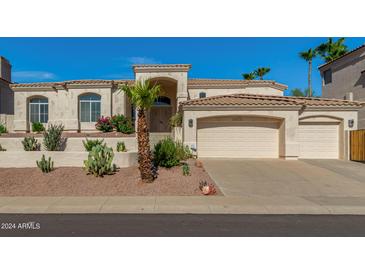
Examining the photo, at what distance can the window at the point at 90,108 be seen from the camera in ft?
64.2

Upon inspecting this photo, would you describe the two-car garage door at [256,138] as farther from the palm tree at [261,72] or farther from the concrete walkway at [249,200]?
the palm tree at [261,72]

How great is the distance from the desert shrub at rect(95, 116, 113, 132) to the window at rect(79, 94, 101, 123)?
1.77m

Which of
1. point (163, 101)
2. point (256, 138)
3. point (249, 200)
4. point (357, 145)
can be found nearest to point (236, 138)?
point (256, 138)

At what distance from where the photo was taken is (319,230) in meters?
5.13

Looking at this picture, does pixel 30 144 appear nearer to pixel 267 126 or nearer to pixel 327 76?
pixel 267 126

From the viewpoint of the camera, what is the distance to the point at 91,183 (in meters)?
9.02

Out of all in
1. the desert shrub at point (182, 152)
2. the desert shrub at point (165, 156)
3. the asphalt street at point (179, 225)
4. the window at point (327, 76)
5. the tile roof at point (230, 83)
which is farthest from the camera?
the window at point (327, 76)

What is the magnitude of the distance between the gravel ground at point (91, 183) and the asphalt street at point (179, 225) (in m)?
2.06

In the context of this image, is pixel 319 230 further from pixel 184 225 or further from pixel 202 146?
pixel 202 146

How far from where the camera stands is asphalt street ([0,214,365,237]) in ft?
16.2

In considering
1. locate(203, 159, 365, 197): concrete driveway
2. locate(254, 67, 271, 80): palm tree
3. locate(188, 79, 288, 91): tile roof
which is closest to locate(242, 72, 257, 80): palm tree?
locate(254, 67, 271, 80): palm tree

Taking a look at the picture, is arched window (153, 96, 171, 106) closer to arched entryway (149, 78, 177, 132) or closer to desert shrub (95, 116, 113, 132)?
arched entryway (149, 78, 177, 132)

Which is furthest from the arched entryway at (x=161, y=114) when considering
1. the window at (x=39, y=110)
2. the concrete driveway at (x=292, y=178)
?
the window at (x=39, y=110)

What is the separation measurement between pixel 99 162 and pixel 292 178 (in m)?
8.27
